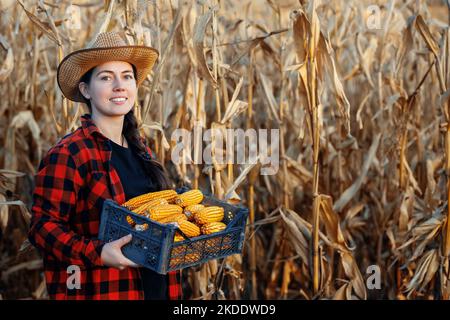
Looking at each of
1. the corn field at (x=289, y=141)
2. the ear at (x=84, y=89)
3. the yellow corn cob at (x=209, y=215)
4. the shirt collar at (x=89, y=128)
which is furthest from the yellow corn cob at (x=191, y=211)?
the corn field at (x=289, y=141)

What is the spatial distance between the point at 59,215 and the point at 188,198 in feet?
1.41

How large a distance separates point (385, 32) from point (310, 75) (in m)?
1.35

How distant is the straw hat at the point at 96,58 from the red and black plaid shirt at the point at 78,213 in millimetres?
172

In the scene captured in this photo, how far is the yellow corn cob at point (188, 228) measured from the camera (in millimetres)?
1896

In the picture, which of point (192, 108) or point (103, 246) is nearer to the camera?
point (103, 246)

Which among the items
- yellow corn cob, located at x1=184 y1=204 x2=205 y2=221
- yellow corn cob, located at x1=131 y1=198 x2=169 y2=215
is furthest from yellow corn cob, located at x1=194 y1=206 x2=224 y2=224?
yellow corn cob, located at x1=131 y1=198 x2=169 y2=215

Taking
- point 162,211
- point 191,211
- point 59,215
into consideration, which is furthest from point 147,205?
point 59,215

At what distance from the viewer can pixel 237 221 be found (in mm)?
1999

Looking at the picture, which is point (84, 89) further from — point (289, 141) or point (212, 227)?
point (289, 141)

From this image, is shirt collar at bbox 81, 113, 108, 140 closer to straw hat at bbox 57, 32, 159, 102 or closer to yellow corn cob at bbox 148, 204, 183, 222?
straw hat at bbox 57, 32, 159, 102

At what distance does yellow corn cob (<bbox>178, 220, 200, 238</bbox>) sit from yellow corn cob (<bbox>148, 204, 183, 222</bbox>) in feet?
0.17
